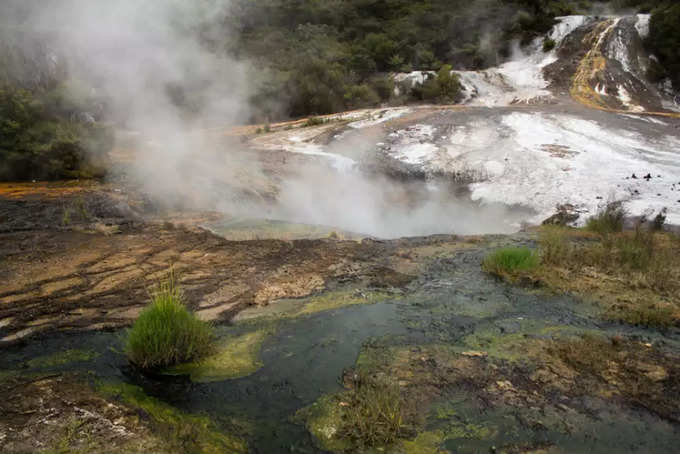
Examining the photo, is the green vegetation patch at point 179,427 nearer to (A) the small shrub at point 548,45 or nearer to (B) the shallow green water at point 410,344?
(B) the shallow green water at point 410,344

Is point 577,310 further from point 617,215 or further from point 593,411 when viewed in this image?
point 617,215

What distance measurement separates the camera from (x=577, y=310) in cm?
365

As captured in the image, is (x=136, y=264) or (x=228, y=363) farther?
(x=136, y=264)

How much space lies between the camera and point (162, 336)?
2691 mm

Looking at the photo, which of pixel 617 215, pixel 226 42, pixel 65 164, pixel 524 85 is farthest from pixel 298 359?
pixel 524 85

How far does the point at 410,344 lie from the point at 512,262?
173 cm

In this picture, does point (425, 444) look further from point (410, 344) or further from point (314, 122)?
point (314, 122)

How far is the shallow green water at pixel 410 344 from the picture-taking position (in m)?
2.21

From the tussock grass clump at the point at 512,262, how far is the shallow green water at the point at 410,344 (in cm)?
20

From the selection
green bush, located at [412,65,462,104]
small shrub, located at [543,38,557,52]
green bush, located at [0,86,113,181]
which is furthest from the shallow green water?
small shrub, located at [543,38,557,52]

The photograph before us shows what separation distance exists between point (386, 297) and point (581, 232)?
11.4 ft

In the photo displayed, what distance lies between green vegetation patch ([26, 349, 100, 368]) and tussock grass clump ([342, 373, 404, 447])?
1703 mm

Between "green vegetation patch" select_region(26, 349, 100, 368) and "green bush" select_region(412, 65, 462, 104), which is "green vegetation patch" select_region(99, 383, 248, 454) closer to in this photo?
"green vegetation patch" select_region(26, 349, 100, 368)

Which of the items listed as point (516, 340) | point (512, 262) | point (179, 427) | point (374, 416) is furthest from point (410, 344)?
point (512, 262)
